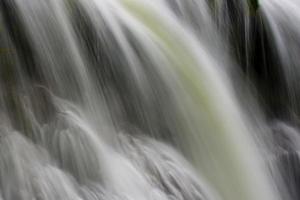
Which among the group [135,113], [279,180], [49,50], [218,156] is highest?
[49,50]

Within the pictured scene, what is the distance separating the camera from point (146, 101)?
14.0 ft

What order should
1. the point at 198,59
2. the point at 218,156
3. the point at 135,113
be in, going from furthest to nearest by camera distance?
the point at 198,59 < the point at 218,156 < the point at 135,113

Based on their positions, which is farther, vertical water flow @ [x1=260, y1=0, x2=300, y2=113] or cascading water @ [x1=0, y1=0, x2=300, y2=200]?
vertical water flow @ [x1=260, y1=0, x2=300, y2=113]

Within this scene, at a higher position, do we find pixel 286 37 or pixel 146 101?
pixel 146 101

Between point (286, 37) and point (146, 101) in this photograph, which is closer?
Result: point (146, 101)

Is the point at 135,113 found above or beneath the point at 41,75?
beneath

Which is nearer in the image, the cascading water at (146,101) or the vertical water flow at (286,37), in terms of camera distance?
the cascading water at (146,101)

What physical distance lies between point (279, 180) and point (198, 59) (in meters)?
1.06

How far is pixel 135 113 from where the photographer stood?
13.7ft

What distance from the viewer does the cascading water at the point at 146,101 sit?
3.55 m

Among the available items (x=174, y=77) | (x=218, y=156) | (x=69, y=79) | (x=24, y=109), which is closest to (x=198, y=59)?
(x=174, y=77)

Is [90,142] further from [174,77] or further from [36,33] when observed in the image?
[174,77]

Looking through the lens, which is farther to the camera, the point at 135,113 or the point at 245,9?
the point at 245,9

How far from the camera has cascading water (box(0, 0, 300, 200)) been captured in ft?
11.7
